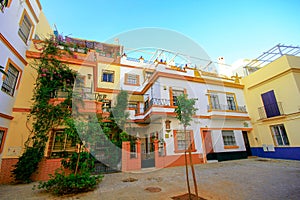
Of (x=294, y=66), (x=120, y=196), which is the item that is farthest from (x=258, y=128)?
(x=120, y=196)

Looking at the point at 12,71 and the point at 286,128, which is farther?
the point at 286,128

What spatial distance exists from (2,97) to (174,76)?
8.91 m

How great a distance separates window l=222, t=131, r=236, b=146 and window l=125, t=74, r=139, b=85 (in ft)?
26.3

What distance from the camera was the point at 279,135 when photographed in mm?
9352

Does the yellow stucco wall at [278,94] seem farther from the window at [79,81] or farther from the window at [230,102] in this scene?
the window at [79,81]

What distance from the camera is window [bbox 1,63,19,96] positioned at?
5.86 m

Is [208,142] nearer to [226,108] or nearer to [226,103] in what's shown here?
[226,108]

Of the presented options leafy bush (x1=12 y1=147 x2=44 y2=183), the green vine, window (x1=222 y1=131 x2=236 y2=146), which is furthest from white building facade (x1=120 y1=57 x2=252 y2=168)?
leafy bush (x1=12 y1=147 x2=44 y2=183)

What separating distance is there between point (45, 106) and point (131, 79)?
693cm

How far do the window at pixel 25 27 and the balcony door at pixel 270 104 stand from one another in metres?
15.7

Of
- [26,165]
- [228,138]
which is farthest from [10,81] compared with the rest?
[228,138]

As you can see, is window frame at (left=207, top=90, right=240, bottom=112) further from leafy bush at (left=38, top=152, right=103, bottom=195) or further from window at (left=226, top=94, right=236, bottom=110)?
leafy bush at (left=38, top=152, right=103, bottom=195)

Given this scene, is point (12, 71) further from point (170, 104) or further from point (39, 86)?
point (170, 104)

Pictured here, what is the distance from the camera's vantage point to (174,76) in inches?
380
